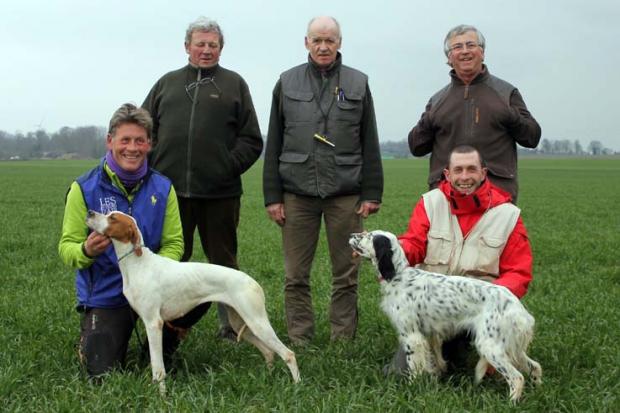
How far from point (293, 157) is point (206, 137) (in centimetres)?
84

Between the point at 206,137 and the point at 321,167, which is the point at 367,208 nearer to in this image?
the point at 321,167

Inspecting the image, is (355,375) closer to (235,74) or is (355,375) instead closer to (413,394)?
(413,394)

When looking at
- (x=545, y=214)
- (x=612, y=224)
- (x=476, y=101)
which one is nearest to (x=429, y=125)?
(x=476, y=101)

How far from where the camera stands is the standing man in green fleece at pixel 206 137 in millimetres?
6426

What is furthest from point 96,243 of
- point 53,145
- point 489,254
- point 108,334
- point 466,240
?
point 53,145

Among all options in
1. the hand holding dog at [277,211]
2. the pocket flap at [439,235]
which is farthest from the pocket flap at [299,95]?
the pocket flap at [439,235]

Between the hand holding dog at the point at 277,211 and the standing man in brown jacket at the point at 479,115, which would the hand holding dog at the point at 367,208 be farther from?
the hand holding dog at the point at 277,211

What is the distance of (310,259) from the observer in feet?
21.9

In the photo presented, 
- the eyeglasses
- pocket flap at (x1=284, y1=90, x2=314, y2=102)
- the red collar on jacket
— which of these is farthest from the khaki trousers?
the eyeglasses

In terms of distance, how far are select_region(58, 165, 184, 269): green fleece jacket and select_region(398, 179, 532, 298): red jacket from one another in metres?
1.83

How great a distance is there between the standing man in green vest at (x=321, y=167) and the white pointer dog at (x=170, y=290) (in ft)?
4.68

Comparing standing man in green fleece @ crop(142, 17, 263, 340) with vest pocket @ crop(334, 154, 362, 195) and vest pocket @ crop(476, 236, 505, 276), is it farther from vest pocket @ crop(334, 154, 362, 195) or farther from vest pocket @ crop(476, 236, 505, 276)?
vest pocket @ crop(476, 236, 505, 276)

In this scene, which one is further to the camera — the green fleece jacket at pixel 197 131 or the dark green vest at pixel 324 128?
the green fleece jacket at pixel 197 131

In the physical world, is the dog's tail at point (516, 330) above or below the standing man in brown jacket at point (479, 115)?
below
